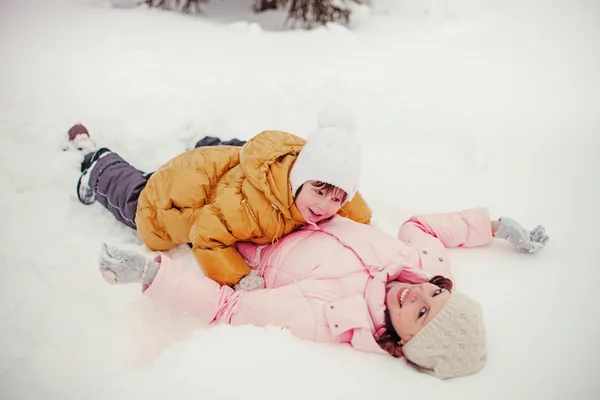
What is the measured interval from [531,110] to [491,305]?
1760 millimetres

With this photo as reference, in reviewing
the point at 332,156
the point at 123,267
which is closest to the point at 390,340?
the point at 332,156

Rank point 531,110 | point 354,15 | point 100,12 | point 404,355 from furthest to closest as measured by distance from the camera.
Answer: point 354,15, point 100,12, point 531,110, point 404,355

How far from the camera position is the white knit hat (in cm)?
183

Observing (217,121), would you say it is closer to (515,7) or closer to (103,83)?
(103,83)

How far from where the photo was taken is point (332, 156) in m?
1.83

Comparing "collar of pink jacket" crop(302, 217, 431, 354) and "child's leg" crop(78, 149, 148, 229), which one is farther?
"child's leg" crop(78, 149, 148, 229)

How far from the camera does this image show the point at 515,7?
4.14 meters

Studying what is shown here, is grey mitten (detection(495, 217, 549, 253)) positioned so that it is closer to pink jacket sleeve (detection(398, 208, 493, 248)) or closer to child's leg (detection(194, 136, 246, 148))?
pink jacket sleeve (detection(398, 208, 493, 248))

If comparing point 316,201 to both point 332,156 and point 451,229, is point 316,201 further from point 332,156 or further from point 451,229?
point 451,229

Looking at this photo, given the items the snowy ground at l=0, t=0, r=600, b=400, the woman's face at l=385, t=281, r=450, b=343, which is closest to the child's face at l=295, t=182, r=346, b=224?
the woman's face at l=385, t=281, r=450, b=343

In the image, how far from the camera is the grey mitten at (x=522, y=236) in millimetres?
2174

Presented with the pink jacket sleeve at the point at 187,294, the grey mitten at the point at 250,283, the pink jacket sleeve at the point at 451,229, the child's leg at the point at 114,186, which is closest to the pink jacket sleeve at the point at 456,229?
the pink jacket sleeve at the point at 451,229

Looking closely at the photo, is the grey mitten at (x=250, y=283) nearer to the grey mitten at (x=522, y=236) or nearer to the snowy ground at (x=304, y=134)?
the snowy ground at (x=304, y=134)

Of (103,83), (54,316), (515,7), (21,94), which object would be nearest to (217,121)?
(103,83)
